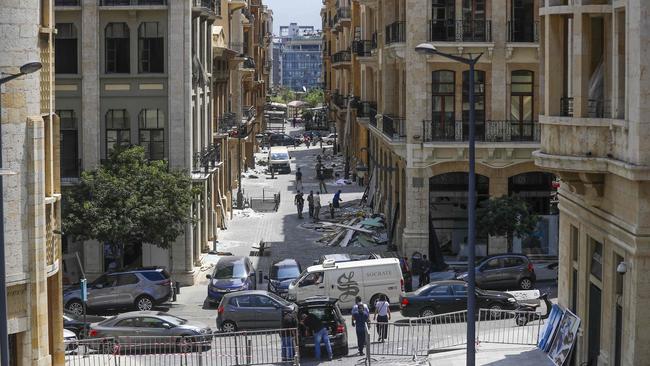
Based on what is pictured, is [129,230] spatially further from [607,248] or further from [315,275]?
[607,248]

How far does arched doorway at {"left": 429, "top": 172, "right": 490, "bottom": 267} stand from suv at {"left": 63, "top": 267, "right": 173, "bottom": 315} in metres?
12.4

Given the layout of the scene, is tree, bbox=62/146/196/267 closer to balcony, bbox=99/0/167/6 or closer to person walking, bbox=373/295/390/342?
balcony, bbox=99/0/167/6

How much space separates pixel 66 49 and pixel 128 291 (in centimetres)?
1075

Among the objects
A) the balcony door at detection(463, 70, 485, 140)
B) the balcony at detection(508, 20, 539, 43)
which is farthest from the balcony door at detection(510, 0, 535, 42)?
the balcony door at detection(463, 70, 485, 140)

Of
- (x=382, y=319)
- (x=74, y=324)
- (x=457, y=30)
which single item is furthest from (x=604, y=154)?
(x=457, y=30)

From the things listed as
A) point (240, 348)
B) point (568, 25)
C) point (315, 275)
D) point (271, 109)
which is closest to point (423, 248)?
point (315, 275)

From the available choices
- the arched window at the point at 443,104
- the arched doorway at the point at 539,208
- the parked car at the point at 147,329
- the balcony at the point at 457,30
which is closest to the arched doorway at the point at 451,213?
the arched doorway at the point at 539,208

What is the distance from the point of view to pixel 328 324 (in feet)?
105

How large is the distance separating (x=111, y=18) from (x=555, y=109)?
80.1 feet

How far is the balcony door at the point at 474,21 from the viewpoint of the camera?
4706 centimetres

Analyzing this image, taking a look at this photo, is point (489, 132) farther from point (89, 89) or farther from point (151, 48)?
point (89, 89)

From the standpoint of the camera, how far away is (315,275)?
39438 mm

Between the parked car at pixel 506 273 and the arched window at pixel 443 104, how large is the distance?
289 inches

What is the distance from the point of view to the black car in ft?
122
